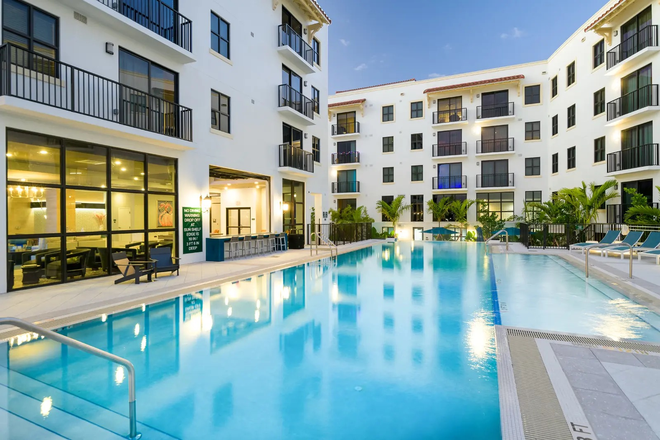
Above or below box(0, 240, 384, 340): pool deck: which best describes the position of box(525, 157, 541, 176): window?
above

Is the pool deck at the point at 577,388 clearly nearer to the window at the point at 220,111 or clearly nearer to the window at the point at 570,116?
the window at the point at 220,111

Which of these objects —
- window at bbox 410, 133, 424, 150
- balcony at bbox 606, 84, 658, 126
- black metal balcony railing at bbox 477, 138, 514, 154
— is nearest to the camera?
balcony at bbox 606, 84, 658, 126

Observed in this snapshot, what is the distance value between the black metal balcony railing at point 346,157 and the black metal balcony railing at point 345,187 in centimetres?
195

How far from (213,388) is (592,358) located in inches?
178

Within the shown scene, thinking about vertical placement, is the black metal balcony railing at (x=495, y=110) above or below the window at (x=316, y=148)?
above

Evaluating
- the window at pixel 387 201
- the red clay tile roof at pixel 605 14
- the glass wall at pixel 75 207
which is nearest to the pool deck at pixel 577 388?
the glass wall at pixel 75 207

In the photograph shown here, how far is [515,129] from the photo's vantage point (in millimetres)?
27953

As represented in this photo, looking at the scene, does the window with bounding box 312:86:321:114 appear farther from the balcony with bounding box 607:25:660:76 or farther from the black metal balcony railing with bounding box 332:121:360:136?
the balcony with bounding box 607:25:660:76

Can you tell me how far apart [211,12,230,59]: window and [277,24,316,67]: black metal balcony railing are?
3.85 metres

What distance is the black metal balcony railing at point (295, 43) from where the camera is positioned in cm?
1850

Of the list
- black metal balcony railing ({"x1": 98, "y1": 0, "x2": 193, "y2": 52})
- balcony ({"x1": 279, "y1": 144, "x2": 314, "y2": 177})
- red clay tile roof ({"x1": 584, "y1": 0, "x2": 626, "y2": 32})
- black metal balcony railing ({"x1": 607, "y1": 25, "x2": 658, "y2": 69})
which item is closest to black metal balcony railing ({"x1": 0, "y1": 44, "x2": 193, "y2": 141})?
black metal balcony railing ({"x1": 98, "y1": 0, "x2": 193, "y2": 52})

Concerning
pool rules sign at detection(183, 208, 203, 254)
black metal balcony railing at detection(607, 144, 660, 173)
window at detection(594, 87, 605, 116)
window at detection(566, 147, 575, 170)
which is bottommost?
pool rules sign at detection(183, 208, 203, 254)

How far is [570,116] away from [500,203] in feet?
25.0

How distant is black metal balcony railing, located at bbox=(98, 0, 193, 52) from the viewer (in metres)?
11.0
